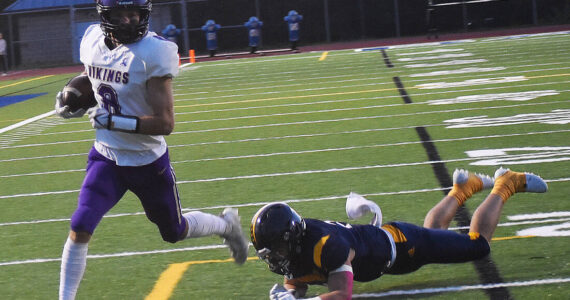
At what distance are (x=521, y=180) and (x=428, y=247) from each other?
1076mm

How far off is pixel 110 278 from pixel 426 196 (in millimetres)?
2683

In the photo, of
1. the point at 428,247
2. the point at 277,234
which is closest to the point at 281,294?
the point at 277,234

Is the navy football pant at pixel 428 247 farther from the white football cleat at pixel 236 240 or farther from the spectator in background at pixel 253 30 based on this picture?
the spectator in background at pixel 253 30

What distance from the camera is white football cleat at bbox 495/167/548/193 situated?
5.22 metres

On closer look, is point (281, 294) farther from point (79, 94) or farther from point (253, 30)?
point (253, 30)

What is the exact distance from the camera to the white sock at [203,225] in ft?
15.9

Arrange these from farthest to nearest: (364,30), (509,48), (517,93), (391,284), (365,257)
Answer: (364,30) < (509,48) < (517,93) < (391,284) < (365,257)

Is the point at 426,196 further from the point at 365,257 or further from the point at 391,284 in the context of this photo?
the point at 365,257

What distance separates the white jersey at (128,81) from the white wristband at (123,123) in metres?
0.21

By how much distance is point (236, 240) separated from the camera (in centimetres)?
506

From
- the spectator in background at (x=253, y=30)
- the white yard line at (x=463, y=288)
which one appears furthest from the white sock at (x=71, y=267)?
the spectator in background at (x=253, y=30)

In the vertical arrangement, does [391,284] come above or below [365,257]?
below

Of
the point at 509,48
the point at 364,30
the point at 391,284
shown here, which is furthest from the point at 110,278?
the point at 364,30

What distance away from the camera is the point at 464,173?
17.5 feet
